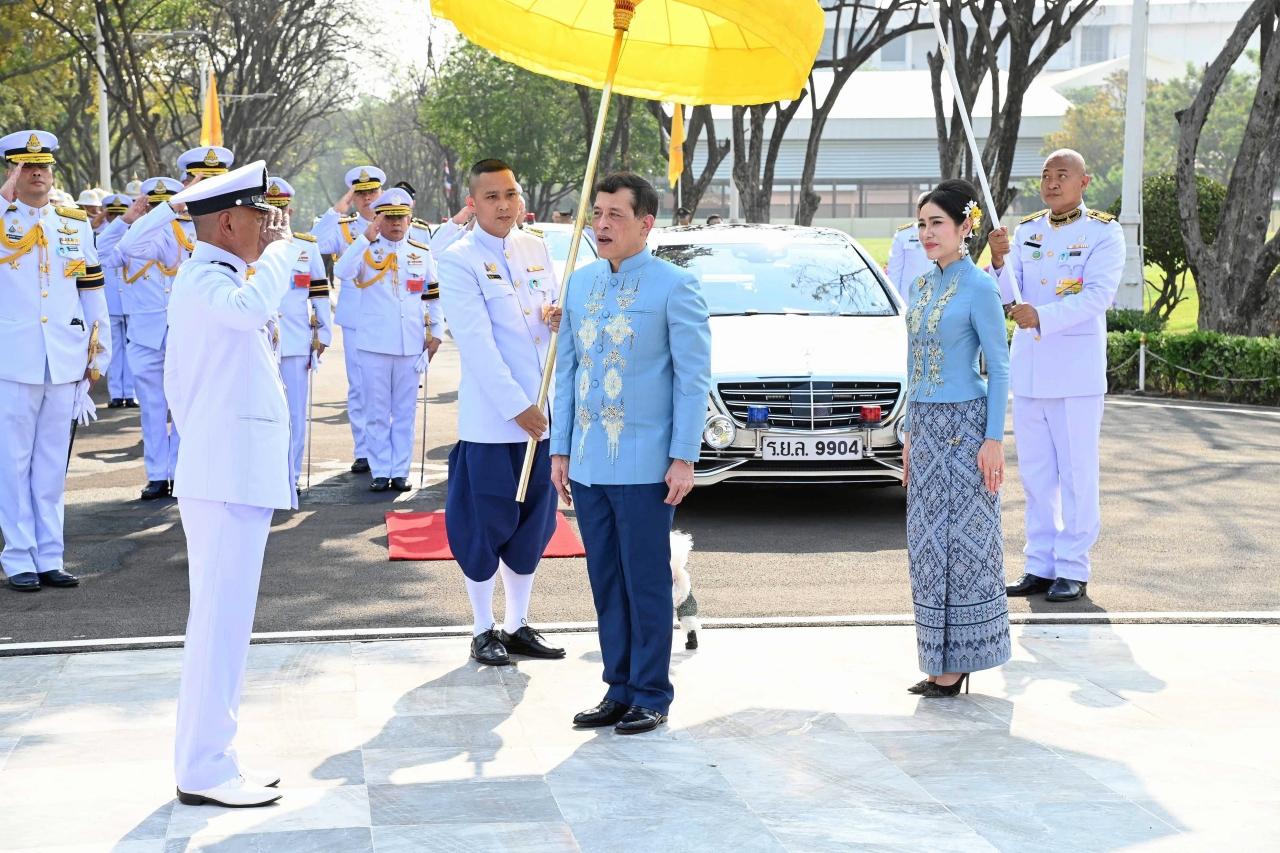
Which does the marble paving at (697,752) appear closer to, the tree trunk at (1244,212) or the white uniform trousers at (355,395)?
the white uniform trousers at (355,395)

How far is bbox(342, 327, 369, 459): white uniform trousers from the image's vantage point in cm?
1289

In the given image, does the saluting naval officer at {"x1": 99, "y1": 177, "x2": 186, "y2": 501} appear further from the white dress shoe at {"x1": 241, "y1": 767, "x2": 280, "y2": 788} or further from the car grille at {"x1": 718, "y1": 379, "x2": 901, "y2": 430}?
the white dress shoe at {"x1": 241, "y1": 767, "x2": 280, "y2": 788}

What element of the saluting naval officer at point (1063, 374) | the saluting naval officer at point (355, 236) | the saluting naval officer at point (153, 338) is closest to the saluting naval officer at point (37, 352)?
the saluting naval officer at point (153, 338)

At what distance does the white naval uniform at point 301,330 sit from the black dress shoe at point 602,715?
600 cm

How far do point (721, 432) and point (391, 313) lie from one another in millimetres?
3400

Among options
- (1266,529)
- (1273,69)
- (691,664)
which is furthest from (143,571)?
(1273,69)

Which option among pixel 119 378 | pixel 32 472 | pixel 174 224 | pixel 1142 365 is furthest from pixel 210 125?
pixel 1142 365

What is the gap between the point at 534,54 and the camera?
23.9ft

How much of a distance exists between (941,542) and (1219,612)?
2155mm

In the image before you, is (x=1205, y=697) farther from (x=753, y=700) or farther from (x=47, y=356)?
(x=47, y=356)

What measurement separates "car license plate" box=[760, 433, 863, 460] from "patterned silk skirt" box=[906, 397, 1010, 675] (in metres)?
3.70

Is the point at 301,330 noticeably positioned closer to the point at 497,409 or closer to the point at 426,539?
the point at 426,539

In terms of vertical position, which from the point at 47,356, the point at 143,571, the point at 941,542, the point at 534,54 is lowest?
the point at 143,571

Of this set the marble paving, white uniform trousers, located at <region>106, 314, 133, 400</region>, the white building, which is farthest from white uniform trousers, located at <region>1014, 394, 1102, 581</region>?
the white building
